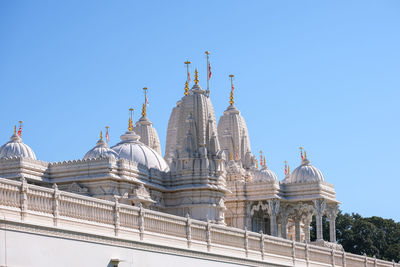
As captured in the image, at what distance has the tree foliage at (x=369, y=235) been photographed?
271 ft

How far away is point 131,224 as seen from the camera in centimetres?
2883

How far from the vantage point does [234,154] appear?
221 ft

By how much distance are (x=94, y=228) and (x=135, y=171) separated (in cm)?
2300

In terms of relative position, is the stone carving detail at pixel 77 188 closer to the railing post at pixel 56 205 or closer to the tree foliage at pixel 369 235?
the railing post at pixel 56 205

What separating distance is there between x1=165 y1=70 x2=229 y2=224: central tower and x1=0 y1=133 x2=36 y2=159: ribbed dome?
8.40 m

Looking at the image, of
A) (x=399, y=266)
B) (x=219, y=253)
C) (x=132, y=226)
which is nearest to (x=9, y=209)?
(x=132, y=226)

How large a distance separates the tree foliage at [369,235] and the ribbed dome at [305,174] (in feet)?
73.3

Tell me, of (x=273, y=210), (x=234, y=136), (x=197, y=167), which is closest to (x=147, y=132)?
(x=234, y=136)

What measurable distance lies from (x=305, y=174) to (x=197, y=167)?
11032 millimetres

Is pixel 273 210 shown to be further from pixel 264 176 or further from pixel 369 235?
pixel 369 235

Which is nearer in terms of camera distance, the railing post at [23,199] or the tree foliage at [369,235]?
the railing post at [23,199]

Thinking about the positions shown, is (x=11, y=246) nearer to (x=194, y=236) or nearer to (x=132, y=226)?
(x=132, y=226)

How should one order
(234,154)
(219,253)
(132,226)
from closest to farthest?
(132,226), (219,253), (234,154)

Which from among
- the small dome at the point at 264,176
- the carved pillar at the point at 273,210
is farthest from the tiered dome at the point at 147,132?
the carved pillar at the point at 273,210
